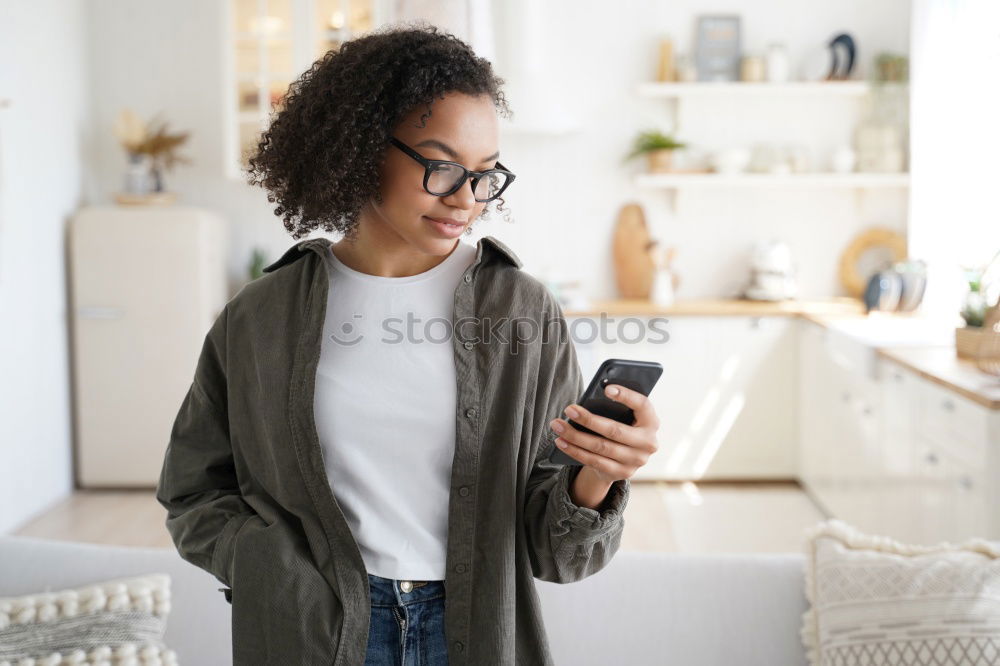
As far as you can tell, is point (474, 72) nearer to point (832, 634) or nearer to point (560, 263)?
point (832, 634)

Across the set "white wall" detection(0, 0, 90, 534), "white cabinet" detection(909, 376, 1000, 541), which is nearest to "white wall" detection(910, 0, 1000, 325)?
"white cabinet" detection(909, 376, 1000, 541)

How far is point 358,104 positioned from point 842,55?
Result: 4.18 meters

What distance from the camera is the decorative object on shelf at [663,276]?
15.4ft

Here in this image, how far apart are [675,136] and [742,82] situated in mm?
423

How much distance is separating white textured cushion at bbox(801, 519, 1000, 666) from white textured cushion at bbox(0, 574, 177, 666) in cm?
115

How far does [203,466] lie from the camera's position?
1.26 meters

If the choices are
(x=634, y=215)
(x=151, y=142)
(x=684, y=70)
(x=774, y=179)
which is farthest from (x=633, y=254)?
(x=151, y=142)

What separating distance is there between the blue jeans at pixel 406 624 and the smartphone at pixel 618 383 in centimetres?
31

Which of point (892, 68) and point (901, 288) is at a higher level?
point (892, 68)

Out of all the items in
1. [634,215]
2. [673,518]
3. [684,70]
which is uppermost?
[684,70]

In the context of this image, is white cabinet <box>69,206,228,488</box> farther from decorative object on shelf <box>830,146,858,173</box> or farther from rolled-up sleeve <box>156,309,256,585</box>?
rolled-up sleeve <box>156,309,256,585</box>

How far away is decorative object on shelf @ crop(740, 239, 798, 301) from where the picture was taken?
15.4ft

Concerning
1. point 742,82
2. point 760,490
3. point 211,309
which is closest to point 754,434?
point 760,490

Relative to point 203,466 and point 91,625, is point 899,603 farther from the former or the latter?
point 91,625
